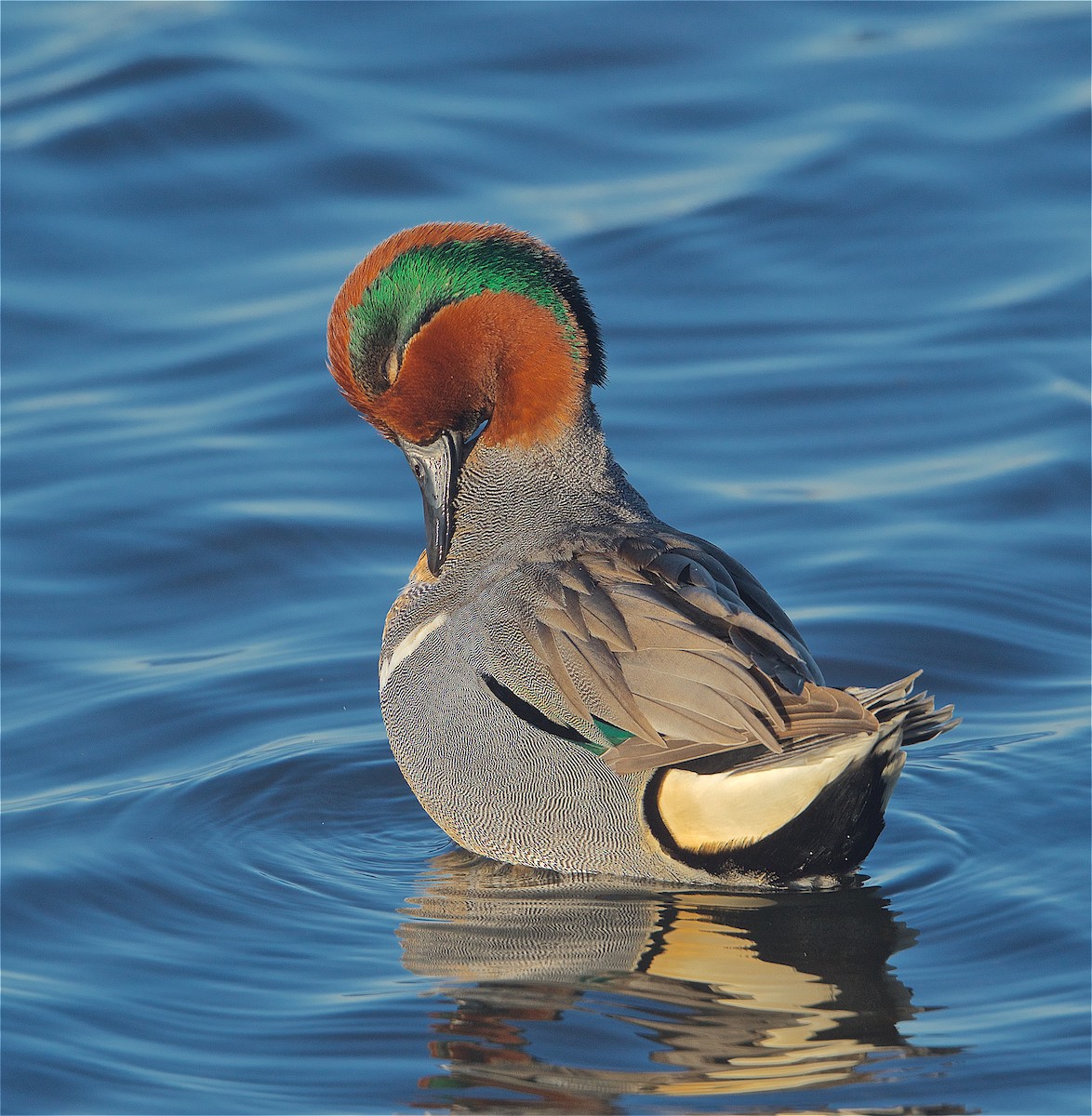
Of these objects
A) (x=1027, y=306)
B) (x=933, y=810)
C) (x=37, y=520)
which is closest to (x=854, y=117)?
(x=1027, y=306)

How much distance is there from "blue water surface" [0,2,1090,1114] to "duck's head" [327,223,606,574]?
4.31ft

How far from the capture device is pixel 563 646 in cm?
542

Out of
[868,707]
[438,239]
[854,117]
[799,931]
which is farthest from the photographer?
[854,117]

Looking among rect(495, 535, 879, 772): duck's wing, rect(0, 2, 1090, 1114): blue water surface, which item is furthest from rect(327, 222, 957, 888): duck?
rect(0, 2, 1090, 1114): blue water surface

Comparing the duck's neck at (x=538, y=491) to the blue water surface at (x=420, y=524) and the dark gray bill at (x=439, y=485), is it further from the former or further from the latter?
the blue water surface at (x=420, y=524)

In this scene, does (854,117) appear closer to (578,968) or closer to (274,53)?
(274,53)

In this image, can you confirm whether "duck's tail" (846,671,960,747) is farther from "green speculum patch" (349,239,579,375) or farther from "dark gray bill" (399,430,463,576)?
"green speculum patch" (349,239,579,375)

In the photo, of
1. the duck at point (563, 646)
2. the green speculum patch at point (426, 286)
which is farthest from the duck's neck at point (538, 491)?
the green speculum patch at point (426, 286)

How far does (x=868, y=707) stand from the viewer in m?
5.05

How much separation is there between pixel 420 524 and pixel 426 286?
2659mm

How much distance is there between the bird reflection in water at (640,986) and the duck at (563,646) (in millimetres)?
106

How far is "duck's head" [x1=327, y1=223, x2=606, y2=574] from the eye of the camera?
5.94 m

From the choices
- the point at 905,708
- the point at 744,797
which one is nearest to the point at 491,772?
the point at 744,797

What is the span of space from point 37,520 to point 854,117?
6361mm
